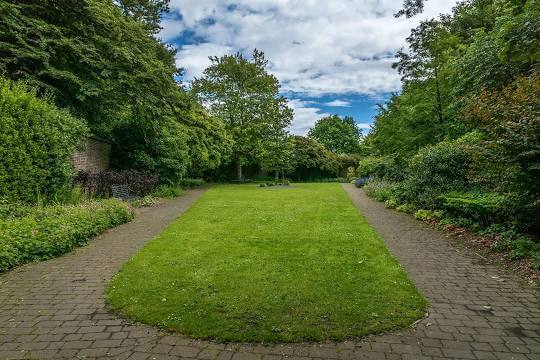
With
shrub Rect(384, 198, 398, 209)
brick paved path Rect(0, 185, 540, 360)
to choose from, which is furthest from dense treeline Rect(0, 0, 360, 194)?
shrub Rect(384, 198, 398, 209)

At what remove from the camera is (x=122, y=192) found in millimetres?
14133

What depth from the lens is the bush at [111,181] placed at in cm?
1284

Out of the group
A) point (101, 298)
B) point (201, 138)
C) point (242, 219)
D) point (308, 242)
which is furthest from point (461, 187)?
point (201, 138)

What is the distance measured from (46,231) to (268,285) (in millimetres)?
4616

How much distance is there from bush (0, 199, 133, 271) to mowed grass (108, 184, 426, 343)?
4.75 ft

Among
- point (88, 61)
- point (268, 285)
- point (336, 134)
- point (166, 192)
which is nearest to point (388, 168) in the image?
point (166, 192)

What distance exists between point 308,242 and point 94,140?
1152 cm

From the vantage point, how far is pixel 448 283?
547cm

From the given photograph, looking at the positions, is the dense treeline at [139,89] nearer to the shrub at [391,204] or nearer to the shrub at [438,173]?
the shrub at [391,204]

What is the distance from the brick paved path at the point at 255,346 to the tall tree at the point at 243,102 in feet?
75.1

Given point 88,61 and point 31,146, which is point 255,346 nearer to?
point 31,146

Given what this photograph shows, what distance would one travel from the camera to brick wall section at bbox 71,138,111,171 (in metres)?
13.9

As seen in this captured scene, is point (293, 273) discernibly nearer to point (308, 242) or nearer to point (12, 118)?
point (308, 242)

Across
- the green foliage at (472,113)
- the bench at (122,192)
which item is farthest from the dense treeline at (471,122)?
the bench at (122,192)
